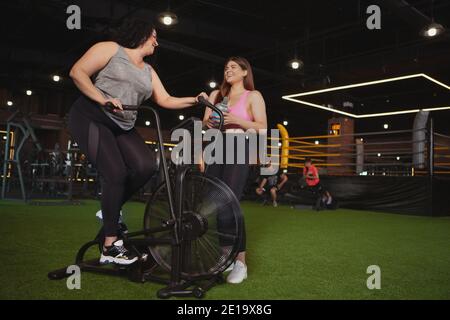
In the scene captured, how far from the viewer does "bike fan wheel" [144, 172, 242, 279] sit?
1.97 metres

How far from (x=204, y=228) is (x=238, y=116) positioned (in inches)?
28.6

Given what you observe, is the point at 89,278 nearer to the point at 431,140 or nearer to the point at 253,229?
the point at 253,229

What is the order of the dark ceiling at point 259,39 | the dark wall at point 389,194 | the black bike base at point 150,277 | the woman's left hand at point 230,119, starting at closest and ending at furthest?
the black bike base at point 150,277 < the woman's left hand at point 230,119 < the dark wall at point 389,194 < the dark ceiling at point 259,39

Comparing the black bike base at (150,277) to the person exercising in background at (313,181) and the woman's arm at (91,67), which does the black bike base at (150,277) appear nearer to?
the woman's arm at (91,67)

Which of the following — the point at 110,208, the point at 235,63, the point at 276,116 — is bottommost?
the point at 110,208

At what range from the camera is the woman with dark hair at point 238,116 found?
2.22 m

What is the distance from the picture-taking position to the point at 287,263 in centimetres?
263

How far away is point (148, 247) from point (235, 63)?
123 cm

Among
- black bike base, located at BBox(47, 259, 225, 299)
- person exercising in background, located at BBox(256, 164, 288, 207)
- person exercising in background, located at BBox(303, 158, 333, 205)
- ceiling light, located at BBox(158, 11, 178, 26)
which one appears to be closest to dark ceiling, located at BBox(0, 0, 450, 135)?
ceiling light, located at BBox(158, 11, 178, 26)

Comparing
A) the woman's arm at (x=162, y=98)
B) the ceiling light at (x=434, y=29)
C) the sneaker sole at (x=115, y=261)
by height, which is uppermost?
the ceiling light at (x=434, y=29)

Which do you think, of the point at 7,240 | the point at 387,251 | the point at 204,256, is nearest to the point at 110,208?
the point at 204,256

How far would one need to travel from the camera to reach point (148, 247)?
2152 mm

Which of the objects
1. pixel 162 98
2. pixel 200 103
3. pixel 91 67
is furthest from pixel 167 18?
pixel 200 103

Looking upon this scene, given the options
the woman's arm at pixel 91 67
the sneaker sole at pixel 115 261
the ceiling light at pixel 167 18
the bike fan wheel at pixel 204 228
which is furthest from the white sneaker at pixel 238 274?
the ceiling light at pixel 167 18
